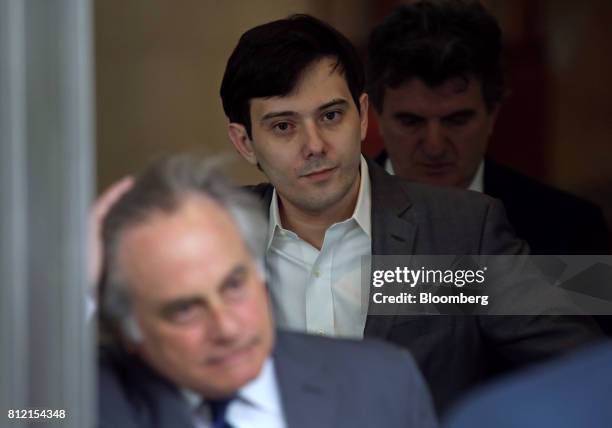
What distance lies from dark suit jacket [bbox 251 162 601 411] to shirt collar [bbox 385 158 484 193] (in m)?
0.30

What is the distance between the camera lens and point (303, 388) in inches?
83.9

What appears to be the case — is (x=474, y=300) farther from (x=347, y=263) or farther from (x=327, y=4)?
(x=327, y=4)

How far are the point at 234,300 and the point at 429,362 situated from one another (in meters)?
0.84

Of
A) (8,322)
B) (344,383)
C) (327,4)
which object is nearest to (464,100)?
(327,4)

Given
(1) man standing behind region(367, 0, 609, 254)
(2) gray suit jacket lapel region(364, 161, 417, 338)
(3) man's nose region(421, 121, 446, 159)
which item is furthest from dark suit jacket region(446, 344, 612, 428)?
(3) man's nose region(421, 121, 446, 159)

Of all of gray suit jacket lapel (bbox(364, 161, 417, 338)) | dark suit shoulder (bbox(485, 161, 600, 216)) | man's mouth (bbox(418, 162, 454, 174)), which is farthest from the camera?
dark suit shoulder (bbox(485, 161, 600, 216))

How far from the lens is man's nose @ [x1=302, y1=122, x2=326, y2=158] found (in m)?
2.70

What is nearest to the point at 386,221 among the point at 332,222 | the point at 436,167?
Result: the point at 332,222

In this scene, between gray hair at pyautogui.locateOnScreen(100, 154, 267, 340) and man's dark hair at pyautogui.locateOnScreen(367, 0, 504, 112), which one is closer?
gray hair at pyautogui.locateOnScreen(100, 154, 267, 340)

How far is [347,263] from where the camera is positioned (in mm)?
2824

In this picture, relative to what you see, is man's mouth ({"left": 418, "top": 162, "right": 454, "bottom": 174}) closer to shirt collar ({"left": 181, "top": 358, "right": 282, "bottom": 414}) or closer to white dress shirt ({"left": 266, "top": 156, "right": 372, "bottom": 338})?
white dress shirt ({"left": 266, "top": 156, "right": 372, "bottom": 338})

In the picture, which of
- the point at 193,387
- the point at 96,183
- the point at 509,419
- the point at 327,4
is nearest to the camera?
the point at 509,419

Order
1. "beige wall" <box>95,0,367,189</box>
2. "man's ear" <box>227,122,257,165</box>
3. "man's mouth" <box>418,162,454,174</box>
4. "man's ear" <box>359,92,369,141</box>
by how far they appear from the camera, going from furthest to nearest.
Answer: "man's mouth" <box>418,162,454,174</box> → "man's ear" <box>359,92,369,141</box> → "man's ear" <box>227,122,257,165</box> → "beige wall" <box>95,0,367,189</box>

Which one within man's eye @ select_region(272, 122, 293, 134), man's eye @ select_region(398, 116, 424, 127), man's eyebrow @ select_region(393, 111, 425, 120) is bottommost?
man's eye @ select_region(272, 122, 293, 134)
